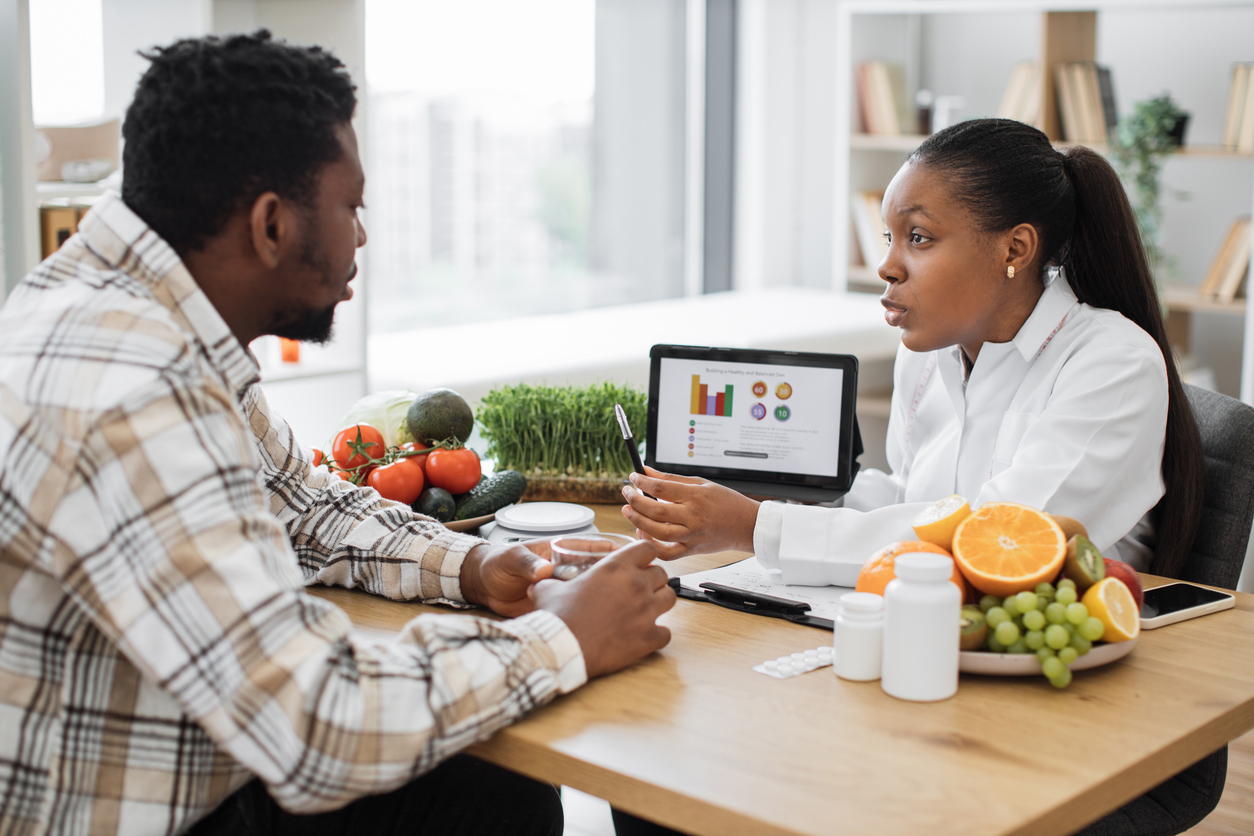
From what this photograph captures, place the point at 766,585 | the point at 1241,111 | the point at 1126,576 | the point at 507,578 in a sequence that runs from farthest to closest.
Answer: the point at 1241,111
the point at 766,585
the point at 507,578
the point at 1126,576

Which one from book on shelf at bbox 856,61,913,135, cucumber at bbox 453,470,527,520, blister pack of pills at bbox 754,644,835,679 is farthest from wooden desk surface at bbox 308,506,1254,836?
book on shelf at bbox 856,61,913,135

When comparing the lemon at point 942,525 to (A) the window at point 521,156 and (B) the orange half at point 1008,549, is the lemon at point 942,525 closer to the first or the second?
(B) the orange half at point 1008,549

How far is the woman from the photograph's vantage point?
1.51 meters

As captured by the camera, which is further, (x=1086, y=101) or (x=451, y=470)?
(x=1086, y=101)

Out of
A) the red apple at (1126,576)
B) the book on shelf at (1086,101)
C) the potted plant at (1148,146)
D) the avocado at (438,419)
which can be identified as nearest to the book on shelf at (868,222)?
the book on shelf at (1086,101)

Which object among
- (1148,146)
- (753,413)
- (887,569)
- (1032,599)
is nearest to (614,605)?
(887,569)

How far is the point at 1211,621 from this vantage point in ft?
4.47

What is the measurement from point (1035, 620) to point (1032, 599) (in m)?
0.02

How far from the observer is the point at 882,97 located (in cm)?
438

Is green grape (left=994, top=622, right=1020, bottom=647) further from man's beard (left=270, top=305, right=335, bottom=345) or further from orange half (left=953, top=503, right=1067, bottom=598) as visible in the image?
man's beard (left=270, top=305, right=335, bottom=345)

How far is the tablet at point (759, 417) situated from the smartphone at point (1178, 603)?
0.48 meters

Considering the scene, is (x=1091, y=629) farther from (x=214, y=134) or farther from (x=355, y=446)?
(x=355, y=446)

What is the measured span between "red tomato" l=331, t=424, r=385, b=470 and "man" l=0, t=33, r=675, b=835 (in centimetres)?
59

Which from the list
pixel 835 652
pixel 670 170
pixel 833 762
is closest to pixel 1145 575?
pixel 835 652
